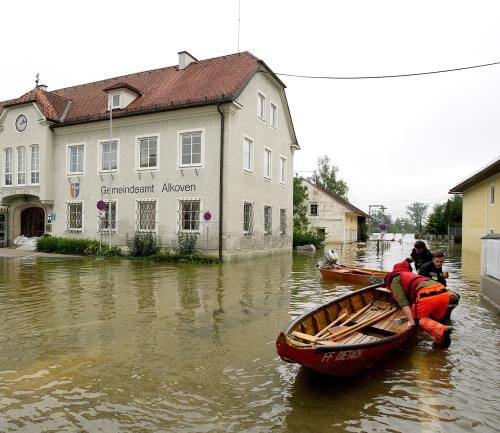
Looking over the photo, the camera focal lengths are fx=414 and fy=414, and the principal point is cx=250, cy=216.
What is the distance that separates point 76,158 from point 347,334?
2078 centimetres

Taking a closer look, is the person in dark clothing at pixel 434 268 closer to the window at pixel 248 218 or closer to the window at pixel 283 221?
the window at pixel 248 218

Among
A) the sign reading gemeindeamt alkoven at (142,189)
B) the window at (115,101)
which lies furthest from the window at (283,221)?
the window at (115,101)

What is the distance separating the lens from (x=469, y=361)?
5.79 metres

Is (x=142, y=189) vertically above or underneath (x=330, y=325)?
above

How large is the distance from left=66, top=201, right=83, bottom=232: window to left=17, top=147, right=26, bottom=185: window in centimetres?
335

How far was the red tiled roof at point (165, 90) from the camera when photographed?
64.0 ft

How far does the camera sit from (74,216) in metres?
22.7

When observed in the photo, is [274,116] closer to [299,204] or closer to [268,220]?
[268,220]

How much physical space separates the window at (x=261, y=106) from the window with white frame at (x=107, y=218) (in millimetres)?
8843

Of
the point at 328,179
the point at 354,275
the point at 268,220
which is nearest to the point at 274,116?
the point at 268,220

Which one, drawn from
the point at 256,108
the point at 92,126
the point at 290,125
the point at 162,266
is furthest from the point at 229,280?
the point at 290,125

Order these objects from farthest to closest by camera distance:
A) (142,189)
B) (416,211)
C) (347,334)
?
(416,211)
(142,189)
(347,334)

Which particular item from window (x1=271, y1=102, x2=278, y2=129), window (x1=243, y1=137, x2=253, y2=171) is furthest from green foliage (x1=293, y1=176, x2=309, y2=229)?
window (x1=243, y1=137, x2=253, y2=171)

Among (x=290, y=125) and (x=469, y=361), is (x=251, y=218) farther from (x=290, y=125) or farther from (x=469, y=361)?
(x=469, y=361)
